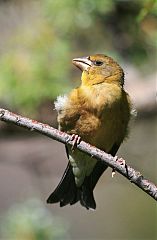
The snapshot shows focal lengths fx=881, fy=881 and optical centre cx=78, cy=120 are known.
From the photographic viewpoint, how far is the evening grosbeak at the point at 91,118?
15.7ft

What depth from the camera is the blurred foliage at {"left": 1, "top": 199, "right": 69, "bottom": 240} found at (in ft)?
20.2

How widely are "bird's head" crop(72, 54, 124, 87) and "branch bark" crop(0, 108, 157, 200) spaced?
1.11 metres

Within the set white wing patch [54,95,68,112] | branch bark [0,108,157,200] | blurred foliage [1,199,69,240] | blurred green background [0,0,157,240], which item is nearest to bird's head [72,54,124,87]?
white wing patch [54,95,68,112]

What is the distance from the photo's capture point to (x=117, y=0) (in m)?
6.61

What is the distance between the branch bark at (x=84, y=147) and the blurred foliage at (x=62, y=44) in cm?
230

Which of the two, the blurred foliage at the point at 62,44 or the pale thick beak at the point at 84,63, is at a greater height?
the blurred foliage at the point at 62,44

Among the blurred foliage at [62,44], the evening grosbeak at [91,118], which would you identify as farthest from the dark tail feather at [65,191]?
the blurred foliage at [62,44]

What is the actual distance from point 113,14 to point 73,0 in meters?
0.45

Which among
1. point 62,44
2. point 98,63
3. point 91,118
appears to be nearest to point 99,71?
point 98,63

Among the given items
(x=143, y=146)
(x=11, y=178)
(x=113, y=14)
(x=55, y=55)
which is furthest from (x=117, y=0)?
(x=11, y=178)

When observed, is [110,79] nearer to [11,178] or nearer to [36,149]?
[36,149]

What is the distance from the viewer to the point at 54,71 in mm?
6430

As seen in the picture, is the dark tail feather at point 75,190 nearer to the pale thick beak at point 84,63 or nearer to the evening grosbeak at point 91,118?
the evening grosbeak at point 91,118

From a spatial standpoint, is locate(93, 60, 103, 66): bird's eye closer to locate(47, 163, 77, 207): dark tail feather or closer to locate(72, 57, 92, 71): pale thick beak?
locate(72, 57, 92, 71): pale thick beak
